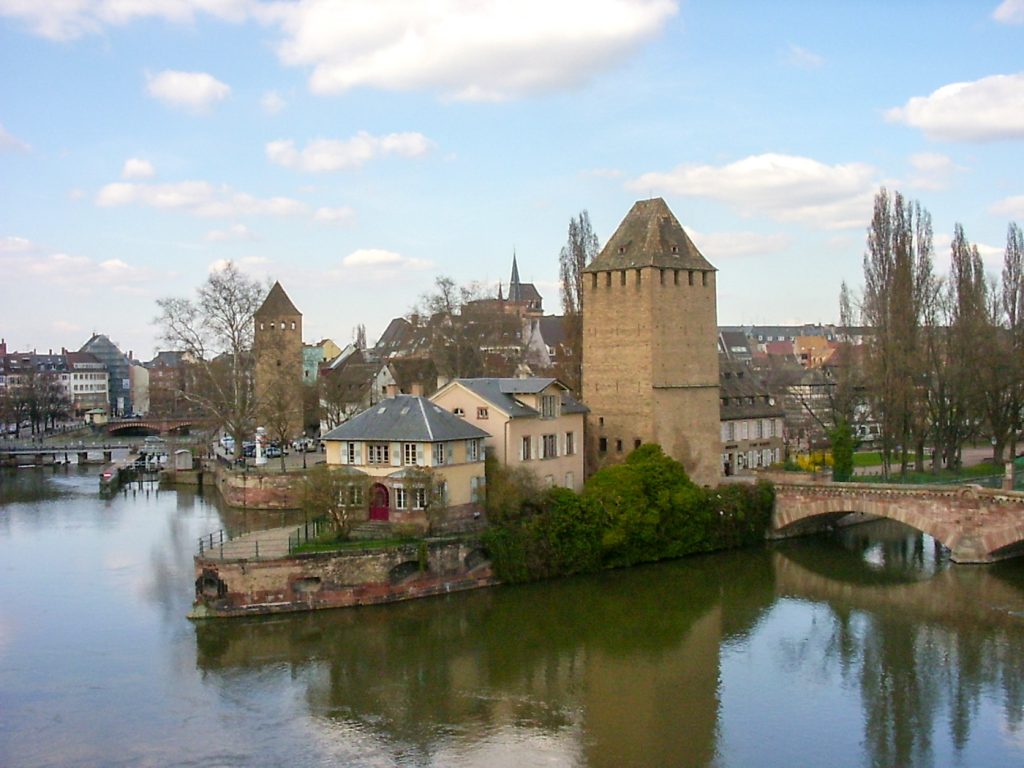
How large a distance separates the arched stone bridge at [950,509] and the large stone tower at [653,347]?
4466 millimetres

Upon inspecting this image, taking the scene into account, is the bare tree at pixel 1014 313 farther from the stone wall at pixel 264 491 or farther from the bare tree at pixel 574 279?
the stone wall at pixel 264 491

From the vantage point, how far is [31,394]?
3487 inches

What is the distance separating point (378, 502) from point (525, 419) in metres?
5.89

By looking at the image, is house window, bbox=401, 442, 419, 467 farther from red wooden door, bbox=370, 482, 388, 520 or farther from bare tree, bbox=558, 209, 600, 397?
bare tree, bbox=558, 209, 600, 397

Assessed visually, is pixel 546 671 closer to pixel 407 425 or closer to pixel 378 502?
pixel 378 502

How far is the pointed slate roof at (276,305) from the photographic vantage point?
5941 cm

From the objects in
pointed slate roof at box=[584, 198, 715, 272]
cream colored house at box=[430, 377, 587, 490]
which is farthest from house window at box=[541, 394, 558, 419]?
A: pointed slate roof at box=[584, 198, 715, 272]

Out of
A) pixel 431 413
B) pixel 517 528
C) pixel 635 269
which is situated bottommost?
pixel 517 528

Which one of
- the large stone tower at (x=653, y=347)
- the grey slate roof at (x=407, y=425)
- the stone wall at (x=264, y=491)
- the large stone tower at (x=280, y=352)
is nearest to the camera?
the grey slate roof at (x=407, y=425)

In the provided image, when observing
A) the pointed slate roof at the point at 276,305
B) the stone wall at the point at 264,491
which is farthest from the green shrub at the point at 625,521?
the pointed slate roof at the point at 276,305

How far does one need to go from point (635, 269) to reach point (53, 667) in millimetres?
22326

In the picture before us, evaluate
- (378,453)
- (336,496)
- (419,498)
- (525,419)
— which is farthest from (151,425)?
(419,498)

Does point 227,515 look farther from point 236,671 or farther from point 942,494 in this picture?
point 942,494

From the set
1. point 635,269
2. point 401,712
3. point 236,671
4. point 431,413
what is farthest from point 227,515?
point 401,712
